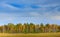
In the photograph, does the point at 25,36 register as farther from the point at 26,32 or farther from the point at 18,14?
the point at 18,14

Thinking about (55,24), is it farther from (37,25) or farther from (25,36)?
(25,36)

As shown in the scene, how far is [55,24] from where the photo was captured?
12.2ft

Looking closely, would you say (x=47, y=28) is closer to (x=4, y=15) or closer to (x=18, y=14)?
(x=18, y=14)

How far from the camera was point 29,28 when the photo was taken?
3.77m

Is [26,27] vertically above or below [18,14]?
below

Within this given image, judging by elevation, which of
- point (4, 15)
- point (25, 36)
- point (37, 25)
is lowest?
point (25, 36)

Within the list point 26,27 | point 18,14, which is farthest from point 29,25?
point 18,14

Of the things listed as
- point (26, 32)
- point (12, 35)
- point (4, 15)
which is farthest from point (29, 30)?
point (4, 15)

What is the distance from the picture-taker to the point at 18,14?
3.75 meters

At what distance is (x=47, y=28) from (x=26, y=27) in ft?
1.62

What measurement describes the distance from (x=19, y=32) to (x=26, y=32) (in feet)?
0.53

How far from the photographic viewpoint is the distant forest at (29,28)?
372 centimetres

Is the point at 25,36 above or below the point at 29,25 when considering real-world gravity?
below

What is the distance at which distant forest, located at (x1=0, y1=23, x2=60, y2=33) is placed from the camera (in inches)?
146
